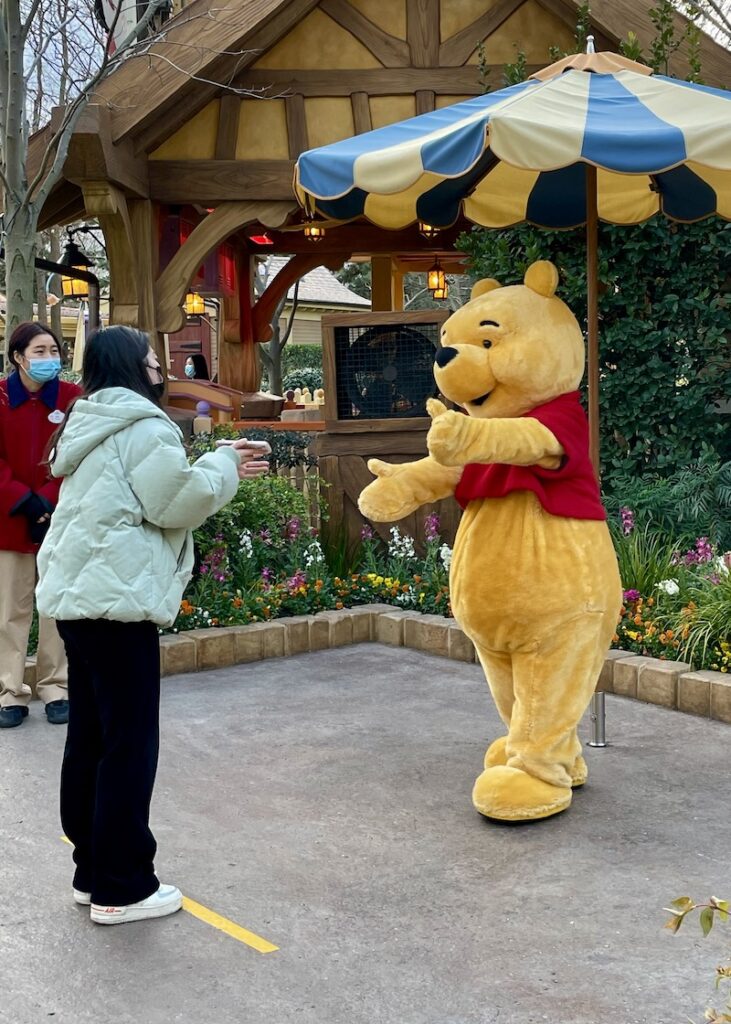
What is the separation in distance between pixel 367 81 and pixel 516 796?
7507 mm

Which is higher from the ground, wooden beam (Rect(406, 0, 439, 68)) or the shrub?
wooden beam (Rect(406, 0, 439, 68))

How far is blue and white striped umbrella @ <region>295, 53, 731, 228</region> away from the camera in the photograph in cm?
427

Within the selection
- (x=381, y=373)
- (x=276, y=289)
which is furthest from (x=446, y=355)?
(x=276, y=289)

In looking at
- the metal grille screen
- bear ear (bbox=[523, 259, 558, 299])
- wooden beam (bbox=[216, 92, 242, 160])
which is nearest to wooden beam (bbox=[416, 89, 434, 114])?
wooden beam (bbox=[216, 92, 242, 160])

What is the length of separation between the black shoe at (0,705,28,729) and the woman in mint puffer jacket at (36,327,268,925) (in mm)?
2240

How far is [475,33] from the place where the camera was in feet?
33.9

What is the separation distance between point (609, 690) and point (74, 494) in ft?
11.8

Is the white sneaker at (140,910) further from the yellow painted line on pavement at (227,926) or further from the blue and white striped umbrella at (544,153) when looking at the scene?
the blue and white striped umbrella at (544,153)

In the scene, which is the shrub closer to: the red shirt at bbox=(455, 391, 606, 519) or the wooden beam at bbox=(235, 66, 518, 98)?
the wooden beam at bbox=(235, 66, 518, 98)

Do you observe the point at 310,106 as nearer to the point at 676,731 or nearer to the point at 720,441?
the point at 720,441

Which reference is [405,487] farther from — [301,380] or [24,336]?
[301,380]

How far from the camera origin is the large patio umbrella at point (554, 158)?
14.0 feet

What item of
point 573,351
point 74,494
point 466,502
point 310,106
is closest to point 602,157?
point 573,351

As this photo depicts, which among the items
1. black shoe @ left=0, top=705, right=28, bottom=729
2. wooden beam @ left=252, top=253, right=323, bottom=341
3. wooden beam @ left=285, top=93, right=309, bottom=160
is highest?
wooden beam @ left=285, top=93, right=309, bottom=160
